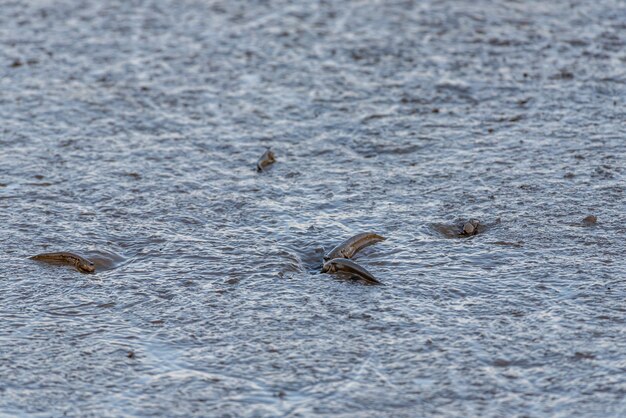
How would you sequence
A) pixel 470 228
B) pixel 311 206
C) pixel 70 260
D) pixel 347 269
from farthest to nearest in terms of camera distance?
pixel 311 206 < pixel 470 228 < pixel 70 260 < pixel 347 269

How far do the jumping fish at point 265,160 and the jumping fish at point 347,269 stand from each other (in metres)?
1.76

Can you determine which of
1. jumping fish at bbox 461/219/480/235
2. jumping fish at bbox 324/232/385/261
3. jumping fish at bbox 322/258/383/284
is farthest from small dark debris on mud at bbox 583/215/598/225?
jumping fish at bbox 322/258/383/284

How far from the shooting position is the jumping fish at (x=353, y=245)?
609cm

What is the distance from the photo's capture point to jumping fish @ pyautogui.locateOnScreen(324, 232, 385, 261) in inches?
240

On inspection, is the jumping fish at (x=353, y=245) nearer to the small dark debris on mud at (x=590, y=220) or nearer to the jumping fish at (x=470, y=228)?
the jumping fish at (x=470, y=228)

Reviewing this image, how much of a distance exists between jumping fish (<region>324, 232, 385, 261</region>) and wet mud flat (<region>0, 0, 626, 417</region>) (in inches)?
2.6

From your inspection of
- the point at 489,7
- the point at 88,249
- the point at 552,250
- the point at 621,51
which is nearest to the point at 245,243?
the point at 88,249

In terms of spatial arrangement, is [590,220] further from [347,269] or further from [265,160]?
[265,160]

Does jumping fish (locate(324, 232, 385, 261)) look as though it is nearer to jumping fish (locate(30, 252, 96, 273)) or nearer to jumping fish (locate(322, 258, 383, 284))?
jumping fish (locate(322, 258, 383, 284))

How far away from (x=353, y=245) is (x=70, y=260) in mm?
1654

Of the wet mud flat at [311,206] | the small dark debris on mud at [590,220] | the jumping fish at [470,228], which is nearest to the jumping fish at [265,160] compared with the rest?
the wet mud flat at [311,206]

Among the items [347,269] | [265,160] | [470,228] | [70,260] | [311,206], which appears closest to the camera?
[347,269]

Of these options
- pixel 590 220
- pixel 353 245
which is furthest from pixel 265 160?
pixel 590 220

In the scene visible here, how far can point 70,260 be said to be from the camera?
610cm
